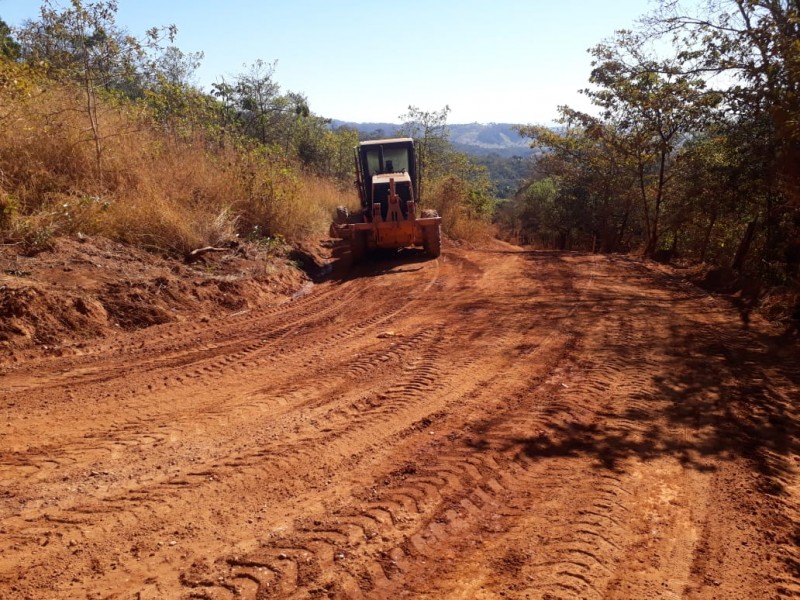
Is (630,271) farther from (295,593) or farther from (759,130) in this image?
(295,593)

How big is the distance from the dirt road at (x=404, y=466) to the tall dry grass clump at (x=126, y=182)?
2.66 metres

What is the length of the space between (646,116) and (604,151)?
570 cm

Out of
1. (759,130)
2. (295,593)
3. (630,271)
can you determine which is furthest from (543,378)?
(759,130)

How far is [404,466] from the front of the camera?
3.61 metres

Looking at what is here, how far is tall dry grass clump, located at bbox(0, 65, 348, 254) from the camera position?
26.1ft

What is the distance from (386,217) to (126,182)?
17.1ft

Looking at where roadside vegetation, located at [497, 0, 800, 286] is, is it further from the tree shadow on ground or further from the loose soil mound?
the loose soil mound

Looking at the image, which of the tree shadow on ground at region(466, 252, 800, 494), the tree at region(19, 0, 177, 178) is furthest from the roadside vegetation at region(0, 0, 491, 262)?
the tree shadow on ground at region(466, 252, 800, 494)

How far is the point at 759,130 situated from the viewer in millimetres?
9977

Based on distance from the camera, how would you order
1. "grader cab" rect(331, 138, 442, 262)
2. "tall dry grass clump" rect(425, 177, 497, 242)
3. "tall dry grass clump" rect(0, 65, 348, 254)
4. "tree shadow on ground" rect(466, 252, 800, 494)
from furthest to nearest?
"tall dry grass clump" rect(425, 177, 497, 242) < "grader cab" rect(331, 138, 442, 262) < "tall dry grass clump" rect(0, 65, 348, 254) < "tree shadow on ground" rect(466, 252, 800, 494)

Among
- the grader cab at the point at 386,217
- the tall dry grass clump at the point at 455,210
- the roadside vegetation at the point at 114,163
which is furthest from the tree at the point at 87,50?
the tall dry grass clump at the point at 455,210

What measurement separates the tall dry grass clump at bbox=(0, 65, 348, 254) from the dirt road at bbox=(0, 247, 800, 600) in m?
2.66

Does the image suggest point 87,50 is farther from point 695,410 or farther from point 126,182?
point 695,410

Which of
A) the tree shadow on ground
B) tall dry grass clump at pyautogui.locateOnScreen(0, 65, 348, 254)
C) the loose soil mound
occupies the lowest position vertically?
the tree shadow on ground
